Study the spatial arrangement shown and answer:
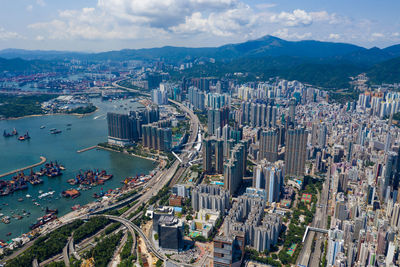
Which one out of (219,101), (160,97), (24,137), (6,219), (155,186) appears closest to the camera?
(6,219)

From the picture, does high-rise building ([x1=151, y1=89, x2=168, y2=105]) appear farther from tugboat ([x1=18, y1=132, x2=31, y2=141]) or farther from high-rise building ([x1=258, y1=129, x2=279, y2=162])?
high-rise building ([x1=258, y1=129, x2=279, y2=162])

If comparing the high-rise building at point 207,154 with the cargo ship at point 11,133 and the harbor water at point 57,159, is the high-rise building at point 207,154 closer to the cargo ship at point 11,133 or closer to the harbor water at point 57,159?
the harbor water at point 57,159

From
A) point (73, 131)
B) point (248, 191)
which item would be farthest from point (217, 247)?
point (73, 131)

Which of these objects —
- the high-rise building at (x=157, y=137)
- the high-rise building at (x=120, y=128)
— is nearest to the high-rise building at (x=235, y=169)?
the high-rise building at (x=157, y=137)

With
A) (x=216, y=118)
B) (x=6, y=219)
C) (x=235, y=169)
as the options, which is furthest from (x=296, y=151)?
(x=6, y=219)

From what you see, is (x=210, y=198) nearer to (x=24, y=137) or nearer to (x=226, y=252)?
(x=226, y=252)
